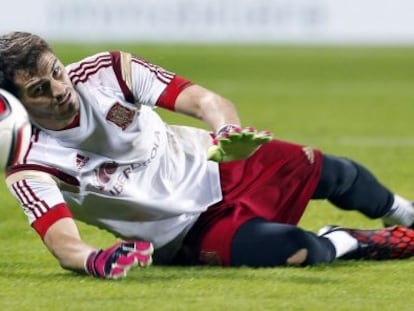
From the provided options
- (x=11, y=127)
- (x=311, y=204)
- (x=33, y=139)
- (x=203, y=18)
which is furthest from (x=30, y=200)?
(x=203, y=18)

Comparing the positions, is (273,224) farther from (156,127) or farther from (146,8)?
(146,8)

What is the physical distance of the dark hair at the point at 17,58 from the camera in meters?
6.45

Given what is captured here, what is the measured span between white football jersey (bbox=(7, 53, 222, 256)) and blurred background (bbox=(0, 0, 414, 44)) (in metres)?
22.5

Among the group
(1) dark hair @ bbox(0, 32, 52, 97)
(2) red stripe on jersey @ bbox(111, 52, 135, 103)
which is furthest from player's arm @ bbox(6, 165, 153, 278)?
(2) red stripe on jersey @ bbox(111, 52, 135, 103)

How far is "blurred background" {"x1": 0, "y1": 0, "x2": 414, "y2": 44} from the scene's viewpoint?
29.6 metres

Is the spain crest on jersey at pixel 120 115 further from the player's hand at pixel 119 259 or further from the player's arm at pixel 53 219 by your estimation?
the player's hand at pixel 119 259

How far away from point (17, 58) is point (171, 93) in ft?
2.51

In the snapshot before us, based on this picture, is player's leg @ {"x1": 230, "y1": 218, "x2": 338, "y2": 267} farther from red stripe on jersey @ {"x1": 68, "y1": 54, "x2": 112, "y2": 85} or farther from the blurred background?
the blurred background

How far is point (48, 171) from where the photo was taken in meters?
6.64

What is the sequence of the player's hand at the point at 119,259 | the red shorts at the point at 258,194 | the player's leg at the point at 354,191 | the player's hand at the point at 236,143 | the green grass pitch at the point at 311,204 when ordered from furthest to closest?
the player's leg at the point at 354,191 → the red shorts at the point at 258,194 → the player's hand at the point at 119,259 → the player's hand at the point at 236,143 → the green grass pitch at the point at 311,204

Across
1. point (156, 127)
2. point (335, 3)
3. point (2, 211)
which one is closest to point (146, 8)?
point (335, 3)

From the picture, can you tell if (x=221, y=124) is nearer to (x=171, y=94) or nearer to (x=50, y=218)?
(x=171, y=94)

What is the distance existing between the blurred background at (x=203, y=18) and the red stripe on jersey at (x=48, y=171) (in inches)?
893

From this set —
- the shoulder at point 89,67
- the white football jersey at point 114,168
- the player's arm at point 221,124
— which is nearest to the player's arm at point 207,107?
the player's arm at point 221,124
